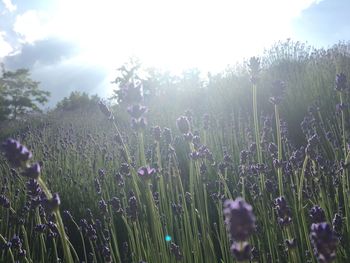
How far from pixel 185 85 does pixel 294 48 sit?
114 inches

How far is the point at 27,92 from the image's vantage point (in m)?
26.5

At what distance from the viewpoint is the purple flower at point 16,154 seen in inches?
37.0

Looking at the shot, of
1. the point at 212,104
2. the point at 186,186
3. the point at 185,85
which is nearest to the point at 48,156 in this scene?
the point at 186,186

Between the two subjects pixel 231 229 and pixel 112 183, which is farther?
pixel 112 183

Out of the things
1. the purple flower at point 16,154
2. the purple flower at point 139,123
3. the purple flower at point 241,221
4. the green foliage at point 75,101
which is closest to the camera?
the purple flower at point 241,221

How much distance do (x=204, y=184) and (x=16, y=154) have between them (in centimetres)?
124

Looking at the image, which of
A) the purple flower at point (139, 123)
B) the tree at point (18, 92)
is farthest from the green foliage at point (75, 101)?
the purple flower at point (139, 123)

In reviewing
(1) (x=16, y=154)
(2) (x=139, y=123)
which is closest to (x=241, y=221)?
(1) (x=16, y=154)

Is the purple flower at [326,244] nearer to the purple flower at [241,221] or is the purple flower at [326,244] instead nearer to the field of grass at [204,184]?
the field of grass at [204,184]

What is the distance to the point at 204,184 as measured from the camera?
2053 millimetres

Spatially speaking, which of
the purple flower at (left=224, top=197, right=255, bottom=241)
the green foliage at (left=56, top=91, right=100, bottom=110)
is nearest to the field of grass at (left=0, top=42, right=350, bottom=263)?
the purple flower at (left=224, top=197, right=255, bottom=241)

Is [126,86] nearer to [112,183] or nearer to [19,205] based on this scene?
[112,183]

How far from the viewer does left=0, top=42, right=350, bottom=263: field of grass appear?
1538 millimetres

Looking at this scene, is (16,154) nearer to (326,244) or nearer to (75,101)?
(326,244)
